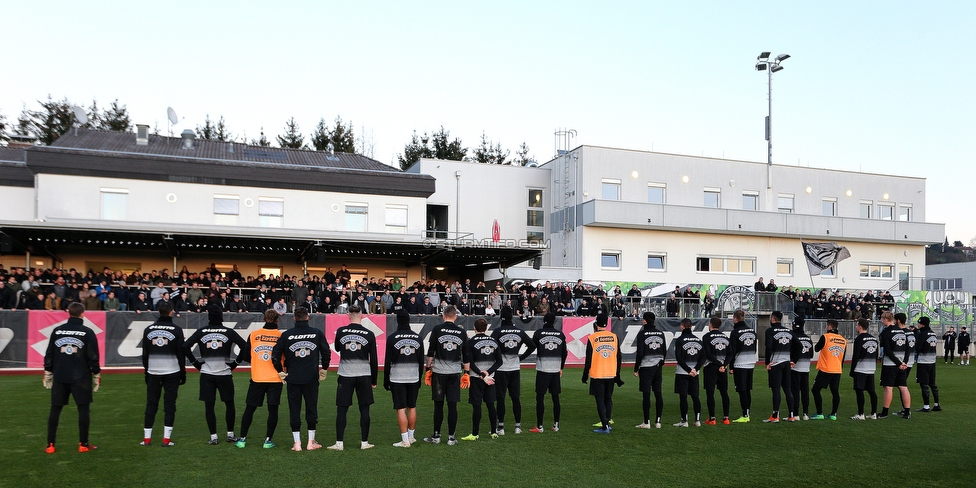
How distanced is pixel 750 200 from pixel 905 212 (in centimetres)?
1192

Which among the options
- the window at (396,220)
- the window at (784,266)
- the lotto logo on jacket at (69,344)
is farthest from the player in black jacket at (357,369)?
the window at (784,266)

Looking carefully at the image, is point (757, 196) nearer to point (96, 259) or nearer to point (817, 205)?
point (817, 205)

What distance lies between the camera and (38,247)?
1065 inches

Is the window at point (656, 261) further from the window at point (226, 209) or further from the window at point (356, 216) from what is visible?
the window at point (226, 209)

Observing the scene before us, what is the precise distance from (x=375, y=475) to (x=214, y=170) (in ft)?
79.7

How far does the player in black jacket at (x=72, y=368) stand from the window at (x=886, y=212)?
4659cm

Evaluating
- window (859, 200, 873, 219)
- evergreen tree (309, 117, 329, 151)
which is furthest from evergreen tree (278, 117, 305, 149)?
window (859, 200, 873, 219)

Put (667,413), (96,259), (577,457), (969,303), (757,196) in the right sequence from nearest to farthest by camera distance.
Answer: (577,457), (667,413), (96,259), (969,303), (757,196)

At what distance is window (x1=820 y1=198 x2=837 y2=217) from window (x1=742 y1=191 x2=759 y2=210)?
15.4 ft

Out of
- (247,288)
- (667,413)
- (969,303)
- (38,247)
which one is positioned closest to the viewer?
(667,413)

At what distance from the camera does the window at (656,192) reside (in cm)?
3988

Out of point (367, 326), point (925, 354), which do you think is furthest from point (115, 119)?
point (925, 354)

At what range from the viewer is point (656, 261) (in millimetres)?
39375

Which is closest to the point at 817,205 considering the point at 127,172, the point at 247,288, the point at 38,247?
the point at 247,288
